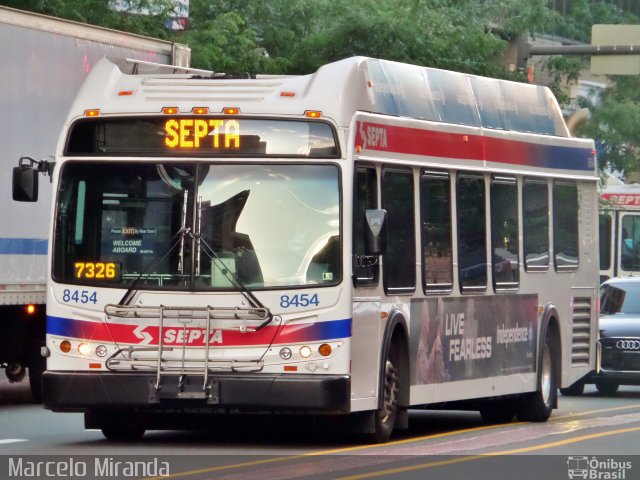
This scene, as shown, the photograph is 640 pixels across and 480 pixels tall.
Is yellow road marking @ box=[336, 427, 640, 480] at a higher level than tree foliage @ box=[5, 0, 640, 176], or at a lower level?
lower

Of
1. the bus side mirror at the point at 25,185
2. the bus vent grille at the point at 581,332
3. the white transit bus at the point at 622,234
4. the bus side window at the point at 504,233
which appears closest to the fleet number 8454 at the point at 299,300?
the bus side mirror at the point at 25,185

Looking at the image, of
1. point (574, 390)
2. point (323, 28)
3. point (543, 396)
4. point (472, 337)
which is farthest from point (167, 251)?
point (323, 28)

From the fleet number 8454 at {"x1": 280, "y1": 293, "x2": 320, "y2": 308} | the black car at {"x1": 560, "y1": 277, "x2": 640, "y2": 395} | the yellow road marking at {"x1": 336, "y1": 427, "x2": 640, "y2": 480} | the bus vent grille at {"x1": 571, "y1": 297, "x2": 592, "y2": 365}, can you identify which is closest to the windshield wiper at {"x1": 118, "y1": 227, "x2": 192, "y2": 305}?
the fleet number 8454 at {"x1": 280, "y1": 293, "x2": 320, "y2": 308}

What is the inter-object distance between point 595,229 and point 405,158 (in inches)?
203

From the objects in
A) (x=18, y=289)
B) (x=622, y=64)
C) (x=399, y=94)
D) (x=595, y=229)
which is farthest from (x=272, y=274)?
(x=622, y=64)

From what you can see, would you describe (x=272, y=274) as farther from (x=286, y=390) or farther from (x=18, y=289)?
(x=18, y=289)

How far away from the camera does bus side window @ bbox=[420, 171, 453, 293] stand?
1511 cm

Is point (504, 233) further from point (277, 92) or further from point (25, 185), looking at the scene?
point (25, 185)

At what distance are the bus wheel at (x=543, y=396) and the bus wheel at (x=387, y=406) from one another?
355cm

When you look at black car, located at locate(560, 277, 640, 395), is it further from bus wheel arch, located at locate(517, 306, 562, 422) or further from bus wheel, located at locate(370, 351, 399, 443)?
bus wheel, located at locate(370, 351, 399, 443)

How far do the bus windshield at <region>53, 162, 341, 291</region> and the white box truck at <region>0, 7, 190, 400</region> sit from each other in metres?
3.50

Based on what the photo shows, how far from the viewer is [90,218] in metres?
13.7

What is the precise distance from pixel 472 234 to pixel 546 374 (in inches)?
101

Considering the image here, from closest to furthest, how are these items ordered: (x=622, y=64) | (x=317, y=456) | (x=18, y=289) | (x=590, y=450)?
(x=317, y=456)
(x=590, y=450)
(x=18, y=289)
(x=622, y=64)
